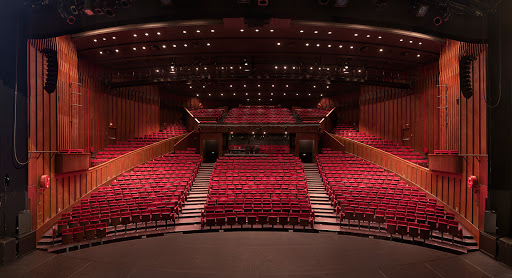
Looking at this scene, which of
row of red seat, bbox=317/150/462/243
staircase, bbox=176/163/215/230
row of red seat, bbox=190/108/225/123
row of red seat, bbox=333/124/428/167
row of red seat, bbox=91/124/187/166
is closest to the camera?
row of red seat, bbox=317/150/462/243

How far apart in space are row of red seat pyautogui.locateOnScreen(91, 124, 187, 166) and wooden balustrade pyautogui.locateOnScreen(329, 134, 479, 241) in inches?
363

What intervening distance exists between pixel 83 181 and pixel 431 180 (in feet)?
31.6

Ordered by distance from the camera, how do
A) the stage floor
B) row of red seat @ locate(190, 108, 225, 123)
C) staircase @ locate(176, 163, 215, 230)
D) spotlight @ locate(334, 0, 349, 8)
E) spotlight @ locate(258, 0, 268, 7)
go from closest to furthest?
1. the stage floor
2. spotlight @ locate(258, 0, 268, 7)
3. spotlight @ locate(334, 0, 349, 8)
4. staircase @ locate(176, 163, 215, 230)
5. row of red seat @ locate(190, 108, 225, 123)

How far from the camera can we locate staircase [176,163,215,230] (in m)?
7.01

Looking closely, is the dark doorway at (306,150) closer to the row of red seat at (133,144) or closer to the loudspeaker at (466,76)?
the row of red seat at (133,144)

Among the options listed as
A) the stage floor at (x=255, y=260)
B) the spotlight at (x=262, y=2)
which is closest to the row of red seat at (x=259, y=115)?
the stage floor at (x=255, y=260)

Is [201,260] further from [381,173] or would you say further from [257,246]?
[381,173]

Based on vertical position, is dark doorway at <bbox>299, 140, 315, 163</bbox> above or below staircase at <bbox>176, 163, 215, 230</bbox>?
above

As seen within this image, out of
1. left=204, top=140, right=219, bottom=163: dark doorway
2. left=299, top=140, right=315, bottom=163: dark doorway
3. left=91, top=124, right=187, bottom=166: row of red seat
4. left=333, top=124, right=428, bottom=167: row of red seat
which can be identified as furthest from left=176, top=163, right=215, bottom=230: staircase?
left=333, top=124, right=428, bottom=167: row of red seat

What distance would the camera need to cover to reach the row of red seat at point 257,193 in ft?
21.6

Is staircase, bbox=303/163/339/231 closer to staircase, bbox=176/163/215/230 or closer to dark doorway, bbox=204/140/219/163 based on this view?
staircase, bbox=176/163/215/230

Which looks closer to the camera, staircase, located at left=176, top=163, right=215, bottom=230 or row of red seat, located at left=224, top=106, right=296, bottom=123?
staircase, located at left=176, top=163, right=215, bottom=230

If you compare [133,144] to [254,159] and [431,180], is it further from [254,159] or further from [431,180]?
[431,180]

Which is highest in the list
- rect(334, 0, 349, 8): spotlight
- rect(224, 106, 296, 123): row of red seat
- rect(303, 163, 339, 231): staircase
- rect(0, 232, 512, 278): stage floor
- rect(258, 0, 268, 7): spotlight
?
rect(334, 0, 349, 8): spotlight
